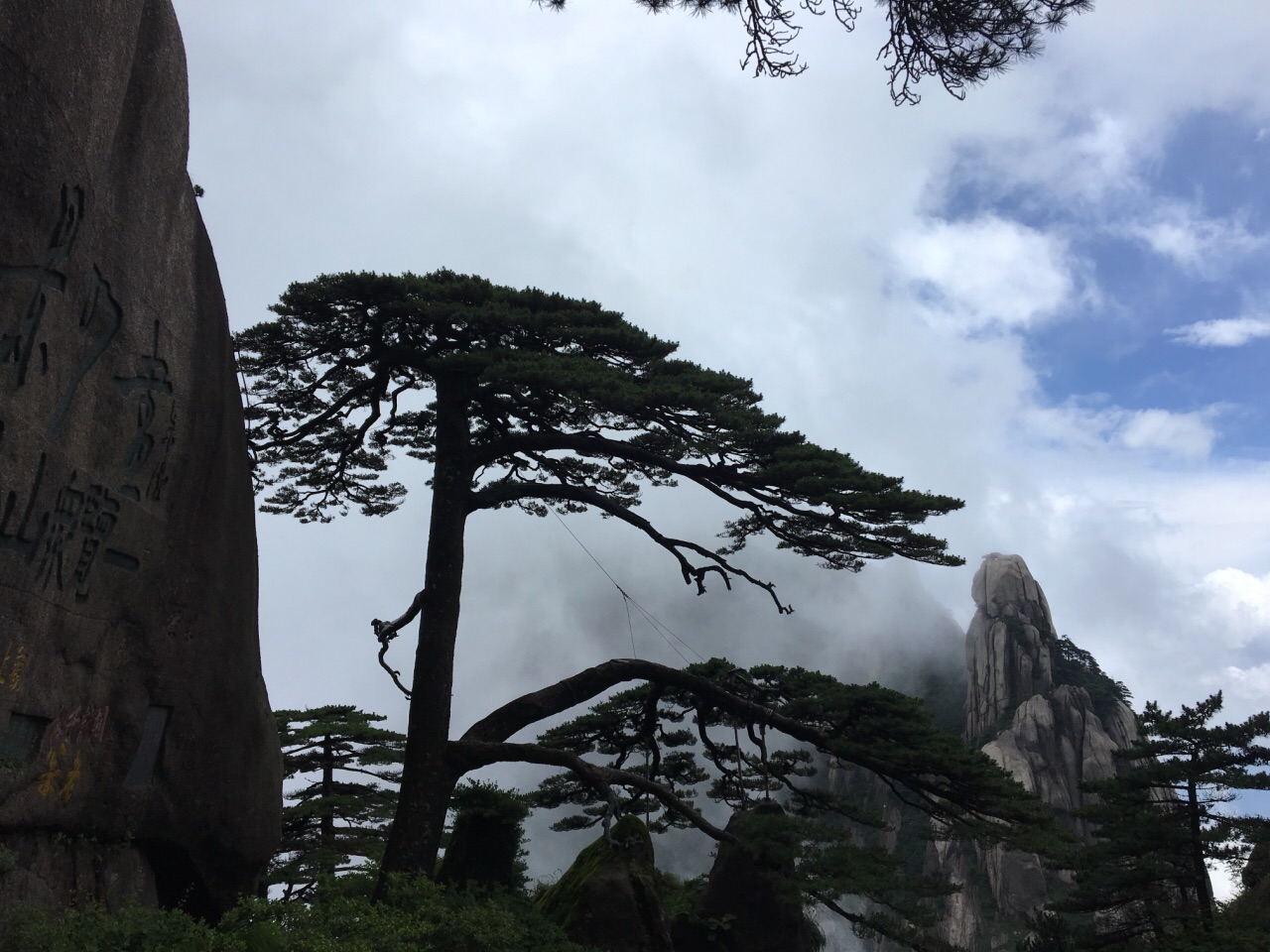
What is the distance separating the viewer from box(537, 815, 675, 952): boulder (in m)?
9.01

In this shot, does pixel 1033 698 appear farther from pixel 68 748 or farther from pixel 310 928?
pixel 68 748

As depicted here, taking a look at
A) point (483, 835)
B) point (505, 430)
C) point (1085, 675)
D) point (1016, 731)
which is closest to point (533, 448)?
point (505, 430)

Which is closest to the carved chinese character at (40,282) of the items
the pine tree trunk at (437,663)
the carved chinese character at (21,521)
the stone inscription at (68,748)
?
the carved chinese character at (21,521)

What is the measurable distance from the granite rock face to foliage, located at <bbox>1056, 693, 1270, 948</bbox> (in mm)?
10142

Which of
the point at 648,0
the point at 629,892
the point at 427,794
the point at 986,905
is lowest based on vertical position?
the point at 986,905

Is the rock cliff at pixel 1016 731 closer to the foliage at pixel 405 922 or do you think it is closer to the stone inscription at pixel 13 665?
the foliage at pixel 405 922

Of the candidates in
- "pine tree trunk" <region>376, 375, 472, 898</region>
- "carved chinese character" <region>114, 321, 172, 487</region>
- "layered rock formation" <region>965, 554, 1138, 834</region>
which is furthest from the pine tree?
"layered rock formation" <region>965, 554, 1138, 834</region>

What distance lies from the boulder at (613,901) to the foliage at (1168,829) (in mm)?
5642

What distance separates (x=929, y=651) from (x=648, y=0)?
60.3 m

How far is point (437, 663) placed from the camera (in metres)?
9.66

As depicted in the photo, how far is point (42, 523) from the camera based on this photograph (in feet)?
17.5

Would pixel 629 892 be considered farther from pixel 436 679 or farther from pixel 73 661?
pixel 73 661

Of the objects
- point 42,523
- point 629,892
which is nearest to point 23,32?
point 42,523

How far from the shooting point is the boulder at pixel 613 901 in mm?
9008
